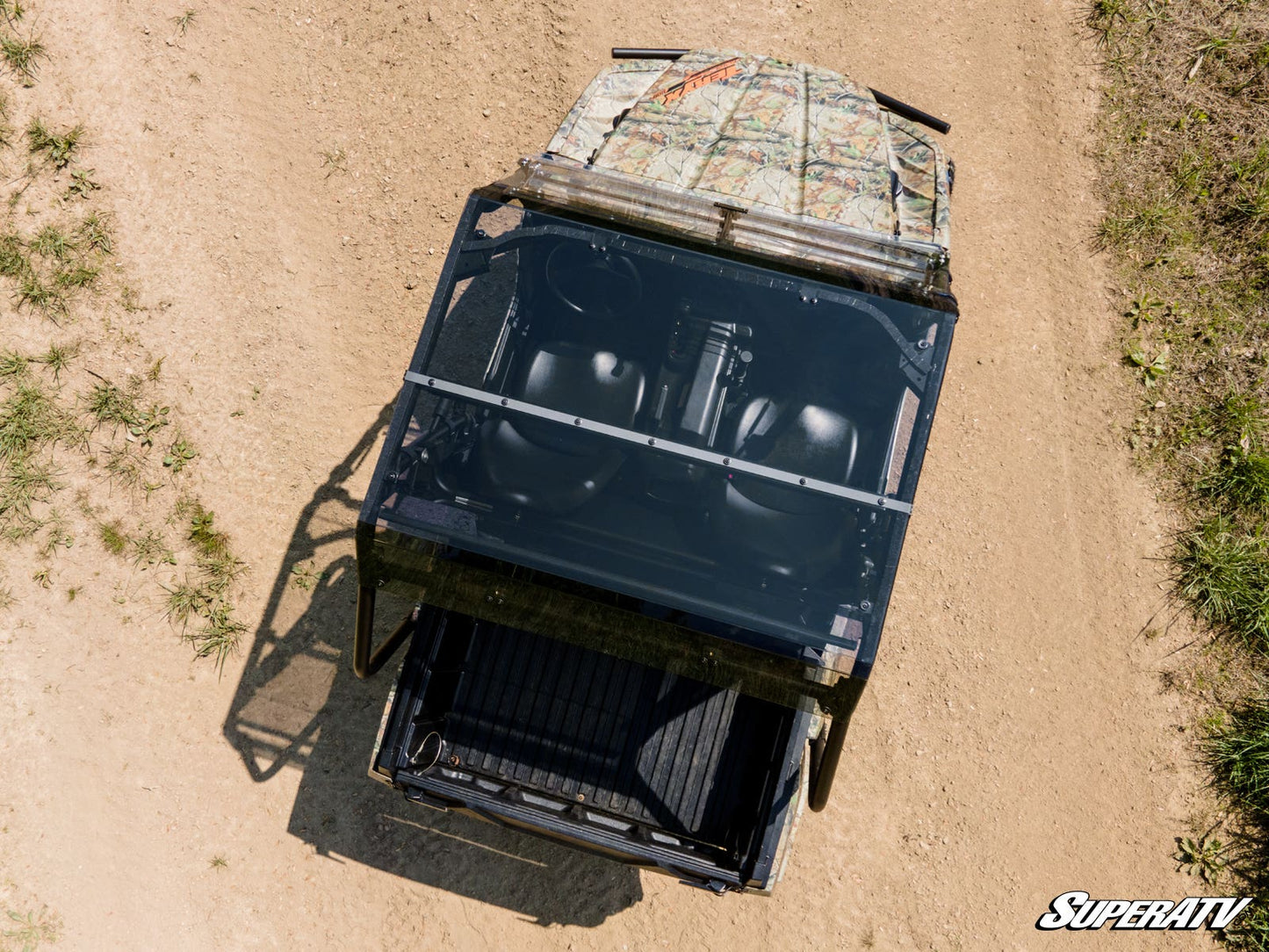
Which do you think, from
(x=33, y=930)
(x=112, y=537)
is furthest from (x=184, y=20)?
(x=33, y=930)

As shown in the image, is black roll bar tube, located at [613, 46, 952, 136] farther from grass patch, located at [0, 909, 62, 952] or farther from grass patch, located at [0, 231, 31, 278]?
grass patch, located at [0, 909, 62, 952]

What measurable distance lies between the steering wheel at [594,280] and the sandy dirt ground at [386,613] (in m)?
2.24

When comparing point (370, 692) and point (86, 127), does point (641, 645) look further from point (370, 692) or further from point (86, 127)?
point (86, 127)

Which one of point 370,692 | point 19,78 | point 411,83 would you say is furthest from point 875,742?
point 19,78

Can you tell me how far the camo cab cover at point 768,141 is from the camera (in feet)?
13.3

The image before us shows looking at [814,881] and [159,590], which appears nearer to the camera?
[814,881]

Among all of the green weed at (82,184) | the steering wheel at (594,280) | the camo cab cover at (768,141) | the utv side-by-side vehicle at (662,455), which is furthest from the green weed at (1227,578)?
the green weed at (82,184)

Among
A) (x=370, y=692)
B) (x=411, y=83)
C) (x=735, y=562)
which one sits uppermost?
(x=411, y=83)

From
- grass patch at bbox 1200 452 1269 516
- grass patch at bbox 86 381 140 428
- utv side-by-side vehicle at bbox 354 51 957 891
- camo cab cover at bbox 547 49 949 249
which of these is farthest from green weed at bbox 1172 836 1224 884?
grass patch at bbox 86 381 140 428

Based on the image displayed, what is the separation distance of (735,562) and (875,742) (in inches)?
96.0

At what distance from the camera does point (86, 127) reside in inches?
211

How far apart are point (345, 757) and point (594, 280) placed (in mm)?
3350

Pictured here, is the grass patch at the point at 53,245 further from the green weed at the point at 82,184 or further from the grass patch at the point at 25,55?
the grass patch at the point at 25,55

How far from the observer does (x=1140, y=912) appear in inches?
186
